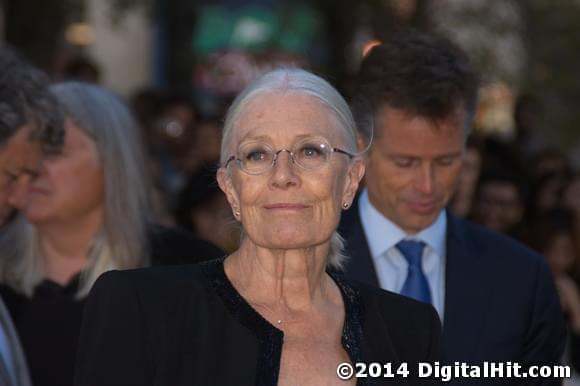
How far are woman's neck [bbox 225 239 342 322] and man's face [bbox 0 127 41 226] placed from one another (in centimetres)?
147

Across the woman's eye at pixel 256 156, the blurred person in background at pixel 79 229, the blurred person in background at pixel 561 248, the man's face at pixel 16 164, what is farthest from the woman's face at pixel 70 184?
the blurred person in background at pixel 561 248

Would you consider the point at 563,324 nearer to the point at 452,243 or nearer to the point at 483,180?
the point at 452,243

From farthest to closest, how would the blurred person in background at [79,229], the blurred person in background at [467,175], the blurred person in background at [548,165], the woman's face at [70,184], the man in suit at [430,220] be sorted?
the blurred person in background at [548,165], the blurred person in background at [467,175], the woman's face at [70,184], the blurred person in background at [79,229], the man in suit at [430,220]

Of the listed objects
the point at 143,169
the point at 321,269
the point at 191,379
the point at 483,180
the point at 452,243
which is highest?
the point at 483,180

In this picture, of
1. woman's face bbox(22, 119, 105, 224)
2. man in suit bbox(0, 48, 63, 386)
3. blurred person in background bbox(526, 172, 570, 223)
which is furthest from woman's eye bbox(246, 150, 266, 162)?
blurred person in background bbox(526, 172, 570, 223)

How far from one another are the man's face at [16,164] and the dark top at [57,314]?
534mm

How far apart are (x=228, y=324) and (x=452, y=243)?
1659mm

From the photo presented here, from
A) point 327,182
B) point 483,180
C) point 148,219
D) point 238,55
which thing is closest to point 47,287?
point 148,219

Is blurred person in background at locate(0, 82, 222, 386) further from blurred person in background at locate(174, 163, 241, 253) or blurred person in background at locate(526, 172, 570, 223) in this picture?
blurred person in background at locate(526, 172, 570, 223)

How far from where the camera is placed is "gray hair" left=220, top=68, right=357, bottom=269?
13.3 ft

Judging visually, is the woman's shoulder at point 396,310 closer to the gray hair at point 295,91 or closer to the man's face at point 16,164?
the gray hair at point 295,91

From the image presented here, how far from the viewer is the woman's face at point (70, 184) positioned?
5.78 meters

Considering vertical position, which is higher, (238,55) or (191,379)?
(238,55)

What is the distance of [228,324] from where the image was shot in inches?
151
